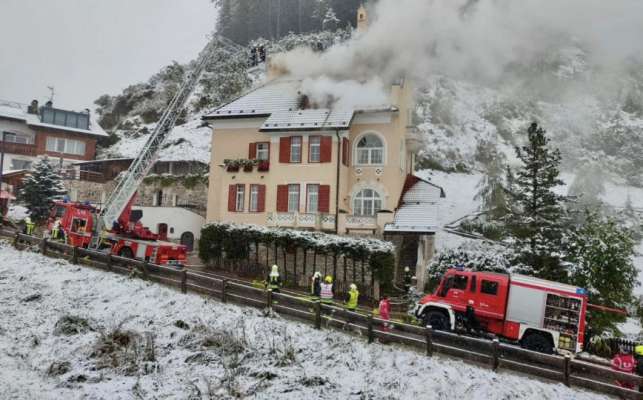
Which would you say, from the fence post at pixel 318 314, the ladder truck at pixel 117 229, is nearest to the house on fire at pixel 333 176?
the ladder truck at pixel 117 229

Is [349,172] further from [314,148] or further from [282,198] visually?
[282,198]

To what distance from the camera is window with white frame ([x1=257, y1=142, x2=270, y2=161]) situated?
34.5 meters

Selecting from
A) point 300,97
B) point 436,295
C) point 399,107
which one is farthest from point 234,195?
point 436,295

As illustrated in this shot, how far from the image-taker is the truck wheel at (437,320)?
1794 cm

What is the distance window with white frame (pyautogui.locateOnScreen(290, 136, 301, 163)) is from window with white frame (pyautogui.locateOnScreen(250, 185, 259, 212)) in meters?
2.93

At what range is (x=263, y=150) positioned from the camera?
34.6 m

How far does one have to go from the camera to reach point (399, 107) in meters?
32.2

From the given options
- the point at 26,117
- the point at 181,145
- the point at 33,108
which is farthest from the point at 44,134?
the point at 181,145

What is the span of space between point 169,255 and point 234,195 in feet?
27.2

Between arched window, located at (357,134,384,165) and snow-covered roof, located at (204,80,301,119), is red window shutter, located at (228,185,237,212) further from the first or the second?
arched window, located at (357,134,384,165)

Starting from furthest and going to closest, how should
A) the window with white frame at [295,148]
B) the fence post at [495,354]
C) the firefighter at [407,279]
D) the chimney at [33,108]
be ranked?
the chimney at [33,108] < the window with white frame at [295,148] < the firefighter at [407,279] < the fence post at [495,354]

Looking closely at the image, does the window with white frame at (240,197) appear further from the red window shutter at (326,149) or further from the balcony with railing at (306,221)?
the red window shutter at (326,149)

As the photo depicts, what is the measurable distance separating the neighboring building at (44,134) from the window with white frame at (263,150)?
84.8 feet

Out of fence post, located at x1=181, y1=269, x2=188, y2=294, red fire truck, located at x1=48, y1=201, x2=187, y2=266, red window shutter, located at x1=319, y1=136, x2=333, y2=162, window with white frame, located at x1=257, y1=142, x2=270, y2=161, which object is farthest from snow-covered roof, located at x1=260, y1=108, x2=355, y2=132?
Result: fence post, located at x1=181, y1=269, x2=188, y2=294
